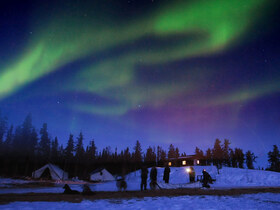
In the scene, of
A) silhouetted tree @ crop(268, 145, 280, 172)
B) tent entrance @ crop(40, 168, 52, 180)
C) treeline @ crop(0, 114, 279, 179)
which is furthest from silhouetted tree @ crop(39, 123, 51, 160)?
silhouetted tree @ crop(268, 145, 280, 172)

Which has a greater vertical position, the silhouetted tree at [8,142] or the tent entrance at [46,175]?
the silhouetted tree at [8,142]

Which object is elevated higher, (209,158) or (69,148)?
(69,148)

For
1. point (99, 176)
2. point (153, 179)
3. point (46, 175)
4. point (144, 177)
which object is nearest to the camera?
point (144, 177)

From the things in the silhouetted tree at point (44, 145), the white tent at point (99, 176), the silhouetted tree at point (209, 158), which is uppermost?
the silhouetted tree at point (44, 145)

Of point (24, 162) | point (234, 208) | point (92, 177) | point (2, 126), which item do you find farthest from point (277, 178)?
point (2, 126)

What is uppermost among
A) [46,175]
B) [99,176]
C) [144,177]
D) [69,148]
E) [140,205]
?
[69,148]

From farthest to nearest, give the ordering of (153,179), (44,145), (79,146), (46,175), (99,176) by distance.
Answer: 1. (79,146)
2. (44,145)
3. (99,176)
4. (46,175)
5. (153,179)

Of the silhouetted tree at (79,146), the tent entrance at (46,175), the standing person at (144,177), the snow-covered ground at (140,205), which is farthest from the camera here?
the silhouetted tree at (79,146)

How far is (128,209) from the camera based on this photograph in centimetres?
801

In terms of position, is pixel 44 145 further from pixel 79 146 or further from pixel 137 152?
pixel 137 152

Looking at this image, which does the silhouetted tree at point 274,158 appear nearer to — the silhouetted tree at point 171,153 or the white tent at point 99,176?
the silhouetted tree at point 171,153

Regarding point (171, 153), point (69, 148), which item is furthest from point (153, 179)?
point (171, 153)

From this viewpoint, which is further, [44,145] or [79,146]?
[79,146]

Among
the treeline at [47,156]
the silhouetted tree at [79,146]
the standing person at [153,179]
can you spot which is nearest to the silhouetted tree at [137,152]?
the treeline at [47,156]
